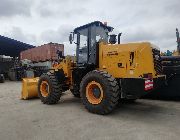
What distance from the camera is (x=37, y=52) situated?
27422 mm

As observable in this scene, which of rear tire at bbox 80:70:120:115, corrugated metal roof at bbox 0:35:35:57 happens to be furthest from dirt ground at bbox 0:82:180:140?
corrugated metal roof at bbox 0:35:35:57

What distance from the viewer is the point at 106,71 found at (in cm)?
734

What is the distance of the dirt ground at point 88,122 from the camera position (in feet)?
16.9

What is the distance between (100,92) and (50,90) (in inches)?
88.6

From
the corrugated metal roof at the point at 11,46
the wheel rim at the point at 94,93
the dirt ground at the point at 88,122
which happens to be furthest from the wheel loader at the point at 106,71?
the corrugated metal roof at the point at 11,46

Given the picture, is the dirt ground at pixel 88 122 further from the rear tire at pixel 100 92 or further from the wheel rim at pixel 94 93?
the wheel rim at pixel 94 93

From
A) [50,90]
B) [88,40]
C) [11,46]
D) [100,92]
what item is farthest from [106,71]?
[11,46]

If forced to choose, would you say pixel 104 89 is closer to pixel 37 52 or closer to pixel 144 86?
pixel 144 86

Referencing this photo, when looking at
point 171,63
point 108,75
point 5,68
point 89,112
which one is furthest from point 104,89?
point 5,68

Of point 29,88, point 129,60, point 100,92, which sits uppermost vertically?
point 129,60

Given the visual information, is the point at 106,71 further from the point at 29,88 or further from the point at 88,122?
the point at 29,88

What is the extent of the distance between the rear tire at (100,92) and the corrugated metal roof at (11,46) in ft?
81.3

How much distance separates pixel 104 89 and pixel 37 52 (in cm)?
2174

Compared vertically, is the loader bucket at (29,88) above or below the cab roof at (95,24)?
below
